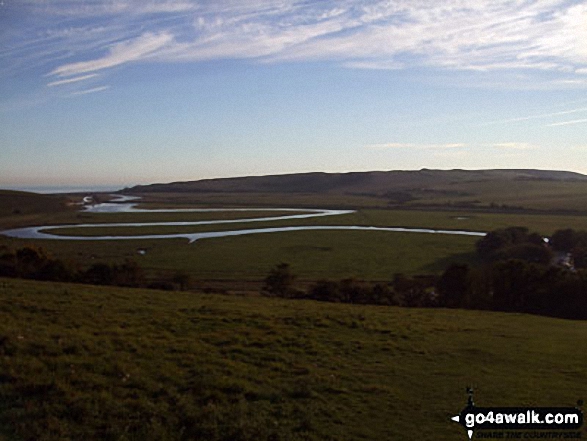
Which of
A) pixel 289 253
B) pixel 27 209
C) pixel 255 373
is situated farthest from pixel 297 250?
pixel 27 209

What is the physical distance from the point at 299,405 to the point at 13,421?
15.4ft

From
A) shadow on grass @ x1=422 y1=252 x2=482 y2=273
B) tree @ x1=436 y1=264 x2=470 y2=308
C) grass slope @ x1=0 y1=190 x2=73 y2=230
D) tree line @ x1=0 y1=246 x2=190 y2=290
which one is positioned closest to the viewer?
tree line @ x1=0 y1=246 x2=190 y2=290

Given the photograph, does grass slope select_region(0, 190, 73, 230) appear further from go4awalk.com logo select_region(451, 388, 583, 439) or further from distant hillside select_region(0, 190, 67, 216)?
go4awalk.com logo select_region(451, 388, 583, 439)

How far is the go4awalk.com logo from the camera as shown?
841 centimetres

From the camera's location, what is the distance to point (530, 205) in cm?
14788

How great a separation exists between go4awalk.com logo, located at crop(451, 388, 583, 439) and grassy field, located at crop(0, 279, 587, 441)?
12.0 inches

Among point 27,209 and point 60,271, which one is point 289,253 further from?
point 27,209

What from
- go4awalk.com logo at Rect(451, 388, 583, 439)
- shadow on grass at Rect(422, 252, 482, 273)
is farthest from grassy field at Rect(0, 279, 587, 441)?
shadow on grass at Rect(422, 252, 482, 273)

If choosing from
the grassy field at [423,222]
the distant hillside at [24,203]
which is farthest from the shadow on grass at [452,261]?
the distant hillside at [24,203]

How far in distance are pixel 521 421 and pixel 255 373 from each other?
5.31 meters

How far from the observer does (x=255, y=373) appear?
36.0ft

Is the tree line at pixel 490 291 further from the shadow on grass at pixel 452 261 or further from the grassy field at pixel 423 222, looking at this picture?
the grassy field at pixel 423 222

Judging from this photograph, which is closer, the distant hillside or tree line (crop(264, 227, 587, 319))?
tree line (crop(264, 227, 587, 319))

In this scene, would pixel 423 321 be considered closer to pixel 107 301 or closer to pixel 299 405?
pixel 299 405
